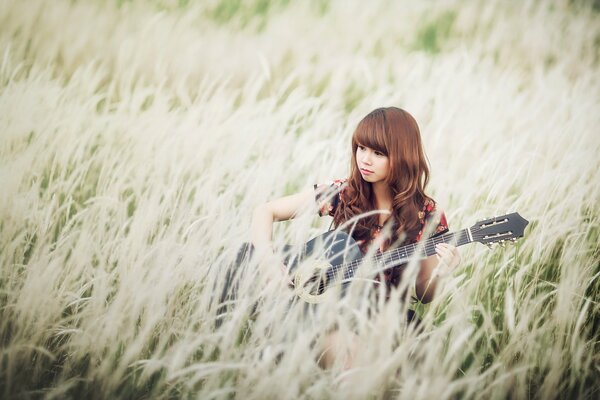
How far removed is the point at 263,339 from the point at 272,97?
1.22 metres

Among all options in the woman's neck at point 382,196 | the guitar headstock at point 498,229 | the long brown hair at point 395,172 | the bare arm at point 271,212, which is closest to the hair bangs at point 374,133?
Answer: the long brown hair at point 395,172

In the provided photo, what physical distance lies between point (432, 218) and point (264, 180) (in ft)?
2.31

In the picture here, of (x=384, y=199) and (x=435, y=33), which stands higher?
(x=435, y=33)

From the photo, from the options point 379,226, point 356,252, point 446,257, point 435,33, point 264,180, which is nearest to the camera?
point 446,257

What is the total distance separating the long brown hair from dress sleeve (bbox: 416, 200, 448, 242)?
18 millimetres

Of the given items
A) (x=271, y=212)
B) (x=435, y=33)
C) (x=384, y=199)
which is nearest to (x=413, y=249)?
(x=384, y=199)

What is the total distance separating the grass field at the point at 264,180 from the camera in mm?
1405

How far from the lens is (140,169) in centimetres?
193

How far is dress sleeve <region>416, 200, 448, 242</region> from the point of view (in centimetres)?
163

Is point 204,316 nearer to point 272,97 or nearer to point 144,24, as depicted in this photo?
point 272,97

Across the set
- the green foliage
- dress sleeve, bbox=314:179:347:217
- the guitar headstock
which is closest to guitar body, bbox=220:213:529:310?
the guitar headstock

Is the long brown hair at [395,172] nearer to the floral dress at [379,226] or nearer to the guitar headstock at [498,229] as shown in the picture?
the floral dress at [379,226]

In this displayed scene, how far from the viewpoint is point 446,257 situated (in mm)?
1479

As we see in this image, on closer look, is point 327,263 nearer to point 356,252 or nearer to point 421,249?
point 356,252
